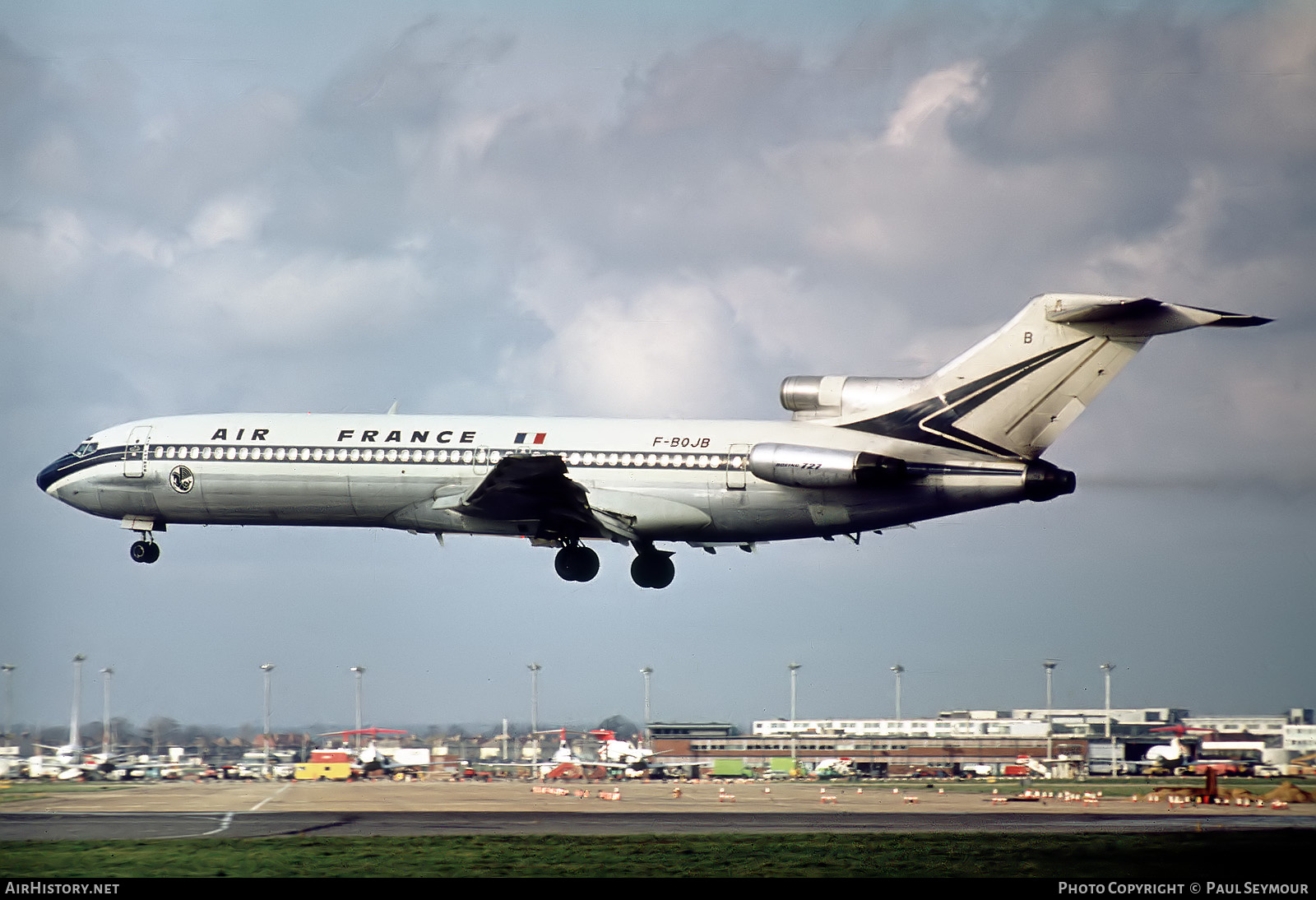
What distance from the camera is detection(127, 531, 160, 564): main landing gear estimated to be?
4644 cm

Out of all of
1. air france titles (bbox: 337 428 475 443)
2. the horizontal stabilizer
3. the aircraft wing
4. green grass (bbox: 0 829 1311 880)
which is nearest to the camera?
green grass (bbox: 0 829 1311 880)

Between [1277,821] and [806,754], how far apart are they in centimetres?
3104

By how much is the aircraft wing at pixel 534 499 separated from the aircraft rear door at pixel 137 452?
9.58m

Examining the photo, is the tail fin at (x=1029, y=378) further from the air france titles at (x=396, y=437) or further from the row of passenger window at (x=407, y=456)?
the air france titles at (x=396, y=437)

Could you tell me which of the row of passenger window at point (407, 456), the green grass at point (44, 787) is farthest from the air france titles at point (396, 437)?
the green grass at point (44, 787)

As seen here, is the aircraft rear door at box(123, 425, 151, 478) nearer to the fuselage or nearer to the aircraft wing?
the fuselage

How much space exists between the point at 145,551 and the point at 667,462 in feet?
57.0

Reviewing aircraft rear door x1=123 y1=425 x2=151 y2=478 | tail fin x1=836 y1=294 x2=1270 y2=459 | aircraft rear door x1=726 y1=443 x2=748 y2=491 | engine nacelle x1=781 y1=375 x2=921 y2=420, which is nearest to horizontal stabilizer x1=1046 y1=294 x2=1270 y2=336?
tail fin x1=836 y1=294 x2=1270 y2=459

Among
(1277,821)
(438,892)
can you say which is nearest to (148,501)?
(438,892)

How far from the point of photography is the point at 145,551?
46500 millimetres

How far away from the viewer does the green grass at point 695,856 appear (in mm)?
23391

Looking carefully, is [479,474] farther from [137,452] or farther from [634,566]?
[137,452]

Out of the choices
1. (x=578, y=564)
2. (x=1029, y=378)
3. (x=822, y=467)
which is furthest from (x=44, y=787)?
(x=1029, y=378)

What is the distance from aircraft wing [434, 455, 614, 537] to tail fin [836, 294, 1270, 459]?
868 cm
